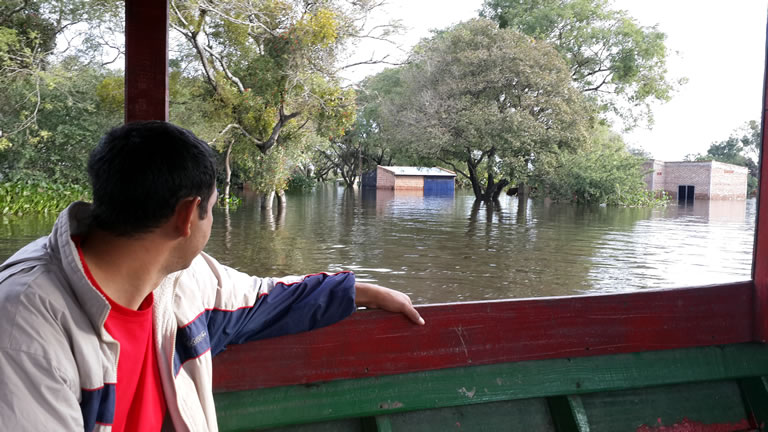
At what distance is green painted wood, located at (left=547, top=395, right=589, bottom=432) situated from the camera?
151 centimetres

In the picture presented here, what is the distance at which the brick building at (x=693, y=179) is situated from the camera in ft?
113

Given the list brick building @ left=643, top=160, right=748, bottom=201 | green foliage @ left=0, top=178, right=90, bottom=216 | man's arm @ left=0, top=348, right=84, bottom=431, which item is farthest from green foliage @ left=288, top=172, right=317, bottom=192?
man's arm @ left=0, top=348, right=84, bottom=431

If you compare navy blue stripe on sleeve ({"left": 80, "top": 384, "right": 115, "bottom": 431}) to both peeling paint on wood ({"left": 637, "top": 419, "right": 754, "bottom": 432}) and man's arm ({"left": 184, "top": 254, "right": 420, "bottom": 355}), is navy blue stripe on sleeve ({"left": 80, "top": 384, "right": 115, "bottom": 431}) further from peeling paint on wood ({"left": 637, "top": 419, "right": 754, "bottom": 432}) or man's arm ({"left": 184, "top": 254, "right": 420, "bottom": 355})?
peeling paint on wood ({"left": 637, "top": 419, "right": 754, "bottom": 432})

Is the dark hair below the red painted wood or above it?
above

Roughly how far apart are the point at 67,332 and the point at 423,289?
22.6 feet

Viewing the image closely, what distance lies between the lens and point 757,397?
1.67 metres

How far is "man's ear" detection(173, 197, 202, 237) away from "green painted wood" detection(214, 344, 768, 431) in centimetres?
54

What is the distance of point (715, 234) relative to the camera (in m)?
14.8

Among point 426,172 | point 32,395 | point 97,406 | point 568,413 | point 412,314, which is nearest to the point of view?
point 32,395

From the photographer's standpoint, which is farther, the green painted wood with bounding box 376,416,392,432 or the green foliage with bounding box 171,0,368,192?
the green foliage with bounding box 171,0,368,192

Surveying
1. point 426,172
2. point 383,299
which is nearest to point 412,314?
point 383,299

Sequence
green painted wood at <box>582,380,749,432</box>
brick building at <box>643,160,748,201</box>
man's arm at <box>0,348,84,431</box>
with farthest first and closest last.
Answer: brick building at <box>643,160,748,201</box> < green painted wood at <box>582,380,749,432</box> < man's arm at <box>0,348,84,431</box>

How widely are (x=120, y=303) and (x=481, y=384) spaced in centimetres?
89

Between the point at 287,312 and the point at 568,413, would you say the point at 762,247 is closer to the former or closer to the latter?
the point at 568,413
